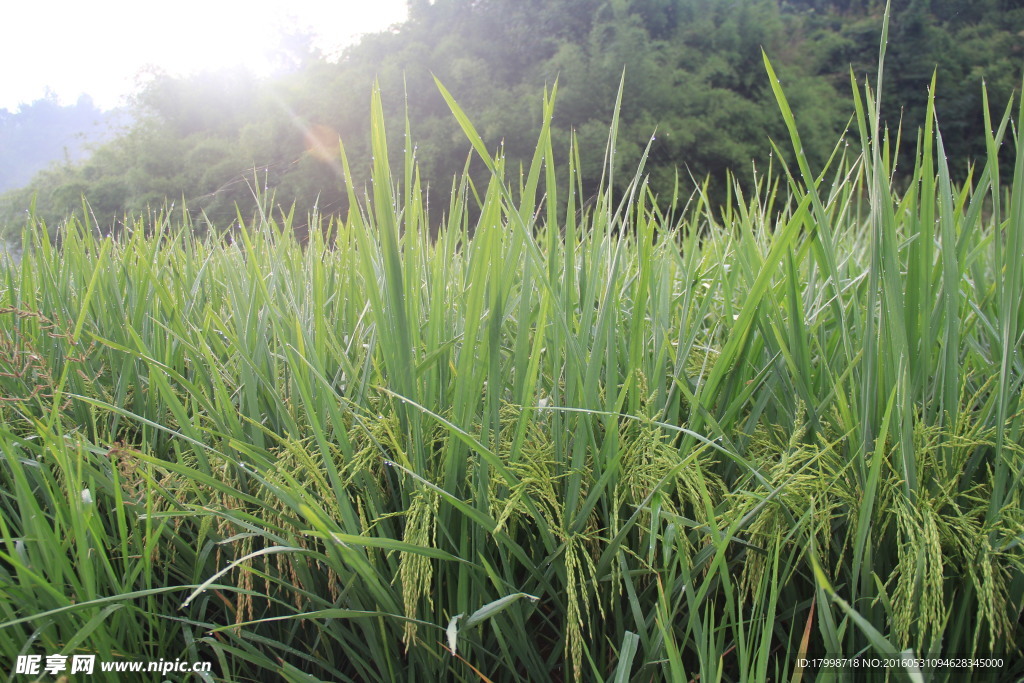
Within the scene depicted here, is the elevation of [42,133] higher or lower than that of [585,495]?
higher

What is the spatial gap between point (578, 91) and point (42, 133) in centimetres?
3552

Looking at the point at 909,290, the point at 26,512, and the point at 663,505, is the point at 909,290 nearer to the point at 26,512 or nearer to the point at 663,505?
the point at 663,505

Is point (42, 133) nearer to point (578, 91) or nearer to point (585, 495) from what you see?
point (578, 91)

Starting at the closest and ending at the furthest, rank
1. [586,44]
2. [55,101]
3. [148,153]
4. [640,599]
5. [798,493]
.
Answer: [798,493], [640,599], [148,153], [586,44], [55,101]

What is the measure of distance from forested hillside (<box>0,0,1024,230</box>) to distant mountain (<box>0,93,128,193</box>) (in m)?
3.12

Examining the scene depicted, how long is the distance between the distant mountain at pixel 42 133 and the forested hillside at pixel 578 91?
123 inches

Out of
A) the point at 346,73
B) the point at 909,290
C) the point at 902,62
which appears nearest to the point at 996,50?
the point at 902,62

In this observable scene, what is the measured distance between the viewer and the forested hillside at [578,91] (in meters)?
18.5

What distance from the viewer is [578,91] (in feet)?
67.7

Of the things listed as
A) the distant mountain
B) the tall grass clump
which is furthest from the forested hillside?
the tall grass clump

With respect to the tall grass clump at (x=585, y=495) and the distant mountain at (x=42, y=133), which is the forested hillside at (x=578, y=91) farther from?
the tall grass clump at (x=585, y=495)

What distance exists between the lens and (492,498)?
0.81 m

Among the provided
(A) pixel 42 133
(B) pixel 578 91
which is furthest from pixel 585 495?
(A) pixel 42 133

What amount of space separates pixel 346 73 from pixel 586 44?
9213mm
